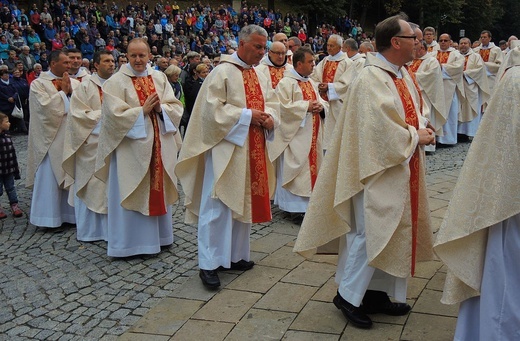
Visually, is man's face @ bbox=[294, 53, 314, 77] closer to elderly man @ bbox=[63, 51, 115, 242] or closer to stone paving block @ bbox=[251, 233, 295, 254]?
stone paving block @ bbox=[251, 233, 295, 254]

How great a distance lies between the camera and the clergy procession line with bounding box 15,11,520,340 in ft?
9.83

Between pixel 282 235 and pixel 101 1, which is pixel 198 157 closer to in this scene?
pixel 282 235

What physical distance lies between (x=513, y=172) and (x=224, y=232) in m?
2.46

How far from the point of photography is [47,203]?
6.48 metres

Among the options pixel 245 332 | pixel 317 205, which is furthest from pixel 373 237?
pixel 245 332

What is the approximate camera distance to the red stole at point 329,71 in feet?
28.5

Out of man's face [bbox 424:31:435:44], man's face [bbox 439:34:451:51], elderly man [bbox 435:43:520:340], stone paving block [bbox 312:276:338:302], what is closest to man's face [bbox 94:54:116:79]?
stone paving block [bbox 312:276:338:302]

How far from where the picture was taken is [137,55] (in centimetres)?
526

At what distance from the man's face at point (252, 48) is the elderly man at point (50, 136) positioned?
8.58 feet

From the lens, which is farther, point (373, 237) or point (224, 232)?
point (224, 232)

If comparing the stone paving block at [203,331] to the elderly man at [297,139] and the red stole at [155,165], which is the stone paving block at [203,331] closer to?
the red stole at [155,165]

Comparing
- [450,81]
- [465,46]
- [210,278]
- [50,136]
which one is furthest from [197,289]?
[465,46]

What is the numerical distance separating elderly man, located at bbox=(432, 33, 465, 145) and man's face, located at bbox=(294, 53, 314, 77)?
18.0ft

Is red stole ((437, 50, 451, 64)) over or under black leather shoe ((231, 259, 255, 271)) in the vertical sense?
over
